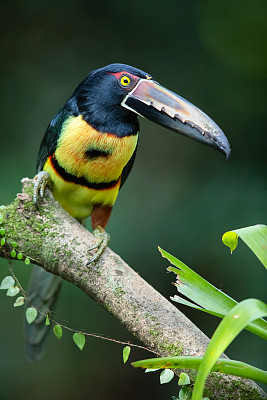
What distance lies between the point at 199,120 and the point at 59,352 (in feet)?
7.10

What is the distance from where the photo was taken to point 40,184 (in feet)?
6.27

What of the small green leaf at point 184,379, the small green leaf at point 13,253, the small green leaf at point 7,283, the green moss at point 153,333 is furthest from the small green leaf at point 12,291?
the small green leaf at point 184,379

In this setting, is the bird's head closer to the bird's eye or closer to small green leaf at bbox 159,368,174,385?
the bird's eye

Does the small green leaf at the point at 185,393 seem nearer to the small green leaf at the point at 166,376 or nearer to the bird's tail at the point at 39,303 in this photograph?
the small green leaf at the point at 166,376

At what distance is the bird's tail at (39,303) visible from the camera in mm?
2369

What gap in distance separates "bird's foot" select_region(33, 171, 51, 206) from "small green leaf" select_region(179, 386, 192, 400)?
0.81 metres

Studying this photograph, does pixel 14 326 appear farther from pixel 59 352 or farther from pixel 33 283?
pixel 33 283

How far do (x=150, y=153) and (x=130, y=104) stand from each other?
157 cm

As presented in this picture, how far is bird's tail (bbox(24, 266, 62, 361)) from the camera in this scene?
2369 millimetres

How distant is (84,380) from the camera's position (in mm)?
3342

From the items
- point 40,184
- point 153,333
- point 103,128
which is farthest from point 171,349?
point 103,128

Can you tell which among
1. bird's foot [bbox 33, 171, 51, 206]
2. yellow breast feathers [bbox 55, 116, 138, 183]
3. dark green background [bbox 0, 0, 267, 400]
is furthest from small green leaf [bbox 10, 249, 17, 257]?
dark green background [bbox 0, 0, 267, 400]

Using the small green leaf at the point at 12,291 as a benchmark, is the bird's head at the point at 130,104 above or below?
above

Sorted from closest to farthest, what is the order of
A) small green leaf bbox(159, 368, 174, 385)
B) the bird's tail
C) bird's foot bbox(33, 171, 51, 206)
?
1. small green leaf bbox(159, 368, 174, 385)
2. bird's foot bbox(33, 171, 51, 206)
3. the bird's tail
